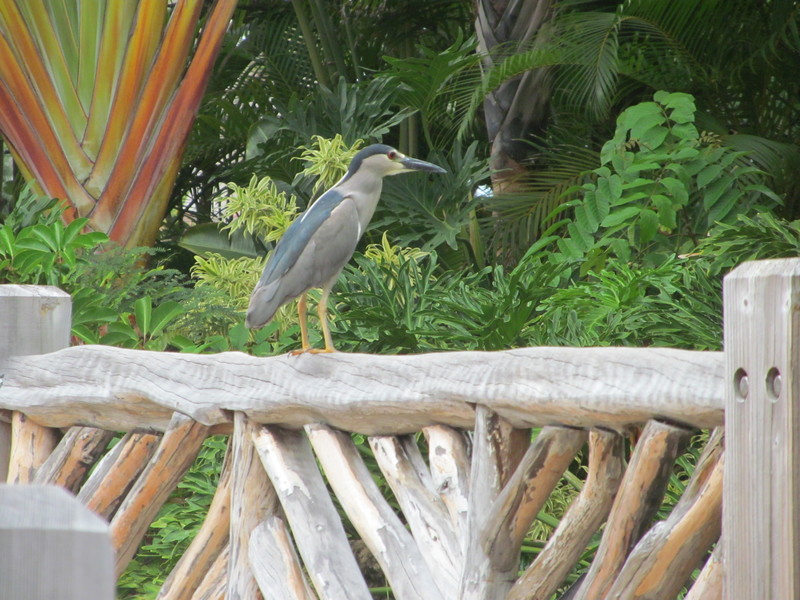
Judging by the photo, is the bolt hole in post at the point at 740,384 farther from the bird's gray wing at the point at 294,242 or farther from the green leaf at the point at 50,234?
the green leaf at the point at 50,234

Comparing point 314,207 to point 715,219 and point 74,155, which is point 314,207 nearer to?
point 715,219

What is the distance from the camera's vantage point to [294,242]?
2.35m

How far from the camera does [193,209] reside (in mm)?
8125

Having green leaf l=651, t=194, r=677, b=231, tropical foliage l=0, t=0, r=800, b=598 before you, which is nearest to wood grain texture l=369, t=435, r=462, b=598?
tropical foliage l=0, t=0, r=800, b=598

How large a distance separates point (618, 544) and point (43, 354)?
155 centimetres

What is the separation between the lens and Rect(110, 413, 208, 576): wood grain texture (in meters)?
2.14

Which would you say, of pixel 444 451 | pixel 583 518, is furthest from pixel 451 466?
pixel 583 518

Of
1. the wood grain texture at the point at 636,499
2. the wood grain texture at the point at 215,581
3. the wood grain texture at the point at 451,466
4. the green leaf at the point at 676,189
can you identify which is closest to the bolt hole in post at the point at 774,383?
the wood grain texture at the point at 636,499

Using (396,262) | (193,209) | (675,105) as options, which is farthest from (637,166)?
(193,209)

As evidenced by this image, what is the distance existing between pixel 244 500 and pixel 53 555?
4.99 ft

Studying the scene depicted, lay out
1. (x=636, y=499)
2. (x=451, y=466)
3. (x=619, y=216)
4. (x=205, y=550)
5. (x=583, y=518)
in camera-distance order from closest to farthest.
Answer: (x=636, y=499) → (x=583, y=518) → (x=451, y=466) → (x=205, y=550) → (x=619, y=216)

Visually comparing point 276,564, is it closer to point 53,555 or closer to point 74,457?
point 74,457

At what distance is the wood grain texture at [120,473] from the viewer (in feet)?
7.52

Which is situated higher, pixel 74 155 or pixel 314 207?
pixel 314 207
